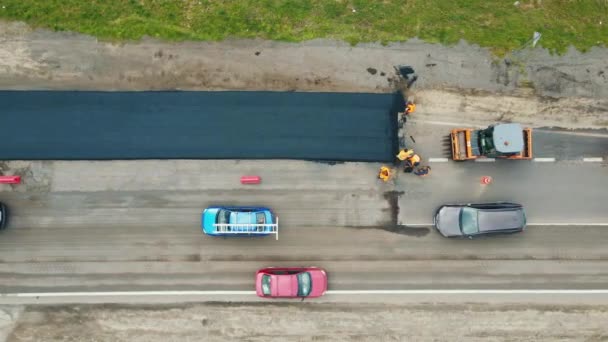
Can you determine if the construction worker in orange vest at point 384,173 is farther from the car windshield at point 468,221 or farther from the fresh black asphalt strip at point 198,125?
the car windshield at point 468,221

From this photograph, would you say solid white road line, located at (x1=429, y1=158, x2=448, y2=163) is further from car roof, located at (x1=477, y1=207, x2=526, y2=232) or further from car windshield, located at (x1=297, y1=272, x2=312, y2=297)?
car windshield, located at (x1=297, y1=272, x2=312, y2=297)

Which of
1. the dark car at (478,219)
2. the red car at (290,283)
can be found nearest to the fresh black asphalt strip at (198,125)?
the dark car at (478,219)

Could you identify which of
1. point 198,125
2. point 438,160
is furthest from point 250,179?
point 438,160

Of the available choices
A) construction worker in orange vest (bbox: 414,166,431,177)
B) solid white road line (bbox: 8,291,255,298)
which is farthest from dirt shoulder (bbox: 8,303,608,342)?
construction worker in orange vest (bbox: 414,166,431,177)

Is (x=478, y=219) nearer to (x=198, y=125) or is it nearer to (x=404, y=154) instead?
(x=404, y=154)

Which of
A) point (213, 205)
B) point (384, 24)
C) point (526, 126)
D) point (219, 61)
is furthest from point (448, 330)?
point (219, 61)

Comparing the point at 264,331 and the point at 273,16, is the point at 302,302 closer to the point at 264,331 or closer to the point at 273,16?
the point at 264,331

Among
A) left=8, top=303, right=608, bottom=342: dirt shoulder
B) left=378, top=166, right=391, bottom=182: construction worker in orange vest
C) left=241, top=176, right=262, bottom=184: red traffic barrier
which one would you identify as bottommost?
left=8, top=303, right=608, bottom=342: dirt shoulder
